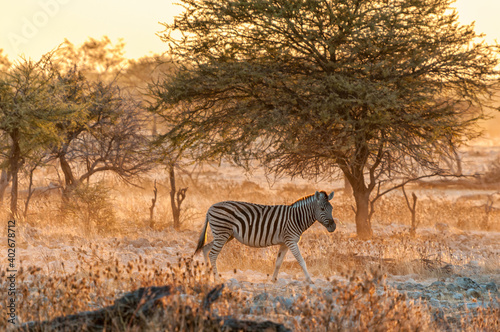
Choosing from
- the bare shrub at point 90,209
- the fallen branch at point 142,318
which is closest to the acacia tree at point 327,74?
the bare shrub at point 90,209

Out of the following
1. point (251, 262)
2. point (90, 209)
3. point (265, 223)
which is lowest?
point (251, 262)

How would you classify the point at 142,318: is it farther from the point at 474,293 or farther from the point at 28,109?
the point at 28,109

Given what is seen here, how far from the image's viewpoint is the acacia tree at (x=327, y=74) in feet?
42.7

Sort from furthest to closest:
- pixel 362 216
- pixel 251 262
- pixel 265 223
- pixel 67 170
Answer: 1. pixel 67 170
2. pixel 362 216
3. pixel 251 262
4. pixel 265 223

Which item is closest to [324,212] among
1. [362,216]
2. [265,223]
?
[265,223]

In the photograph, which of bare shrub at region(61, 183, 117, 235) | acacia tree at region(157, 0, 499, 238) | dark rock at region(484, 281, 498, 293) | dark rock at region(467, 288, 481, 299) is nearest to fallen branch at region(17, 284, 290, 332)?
dark rock at region(467, 288, 481, 299)

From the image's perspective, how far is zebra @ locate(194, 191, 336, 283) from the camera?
9445mm

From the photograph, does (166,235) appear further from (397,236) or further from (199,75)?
(397,236)

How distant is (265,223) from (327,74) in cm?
585

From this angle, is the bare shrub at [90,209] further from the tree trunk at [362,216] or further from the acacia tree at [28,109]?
the tree trunk at [362,216]

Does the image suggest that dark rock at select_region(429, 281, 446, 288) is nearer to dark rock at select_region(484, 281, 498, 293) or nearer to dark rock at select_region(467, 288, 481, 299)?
dark rock at select_region(467, 288, 481, 299)

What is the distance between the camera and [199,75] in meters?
14.2

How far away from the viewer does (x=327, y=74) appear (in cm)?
1382

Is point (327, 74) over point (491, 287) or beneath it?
over
